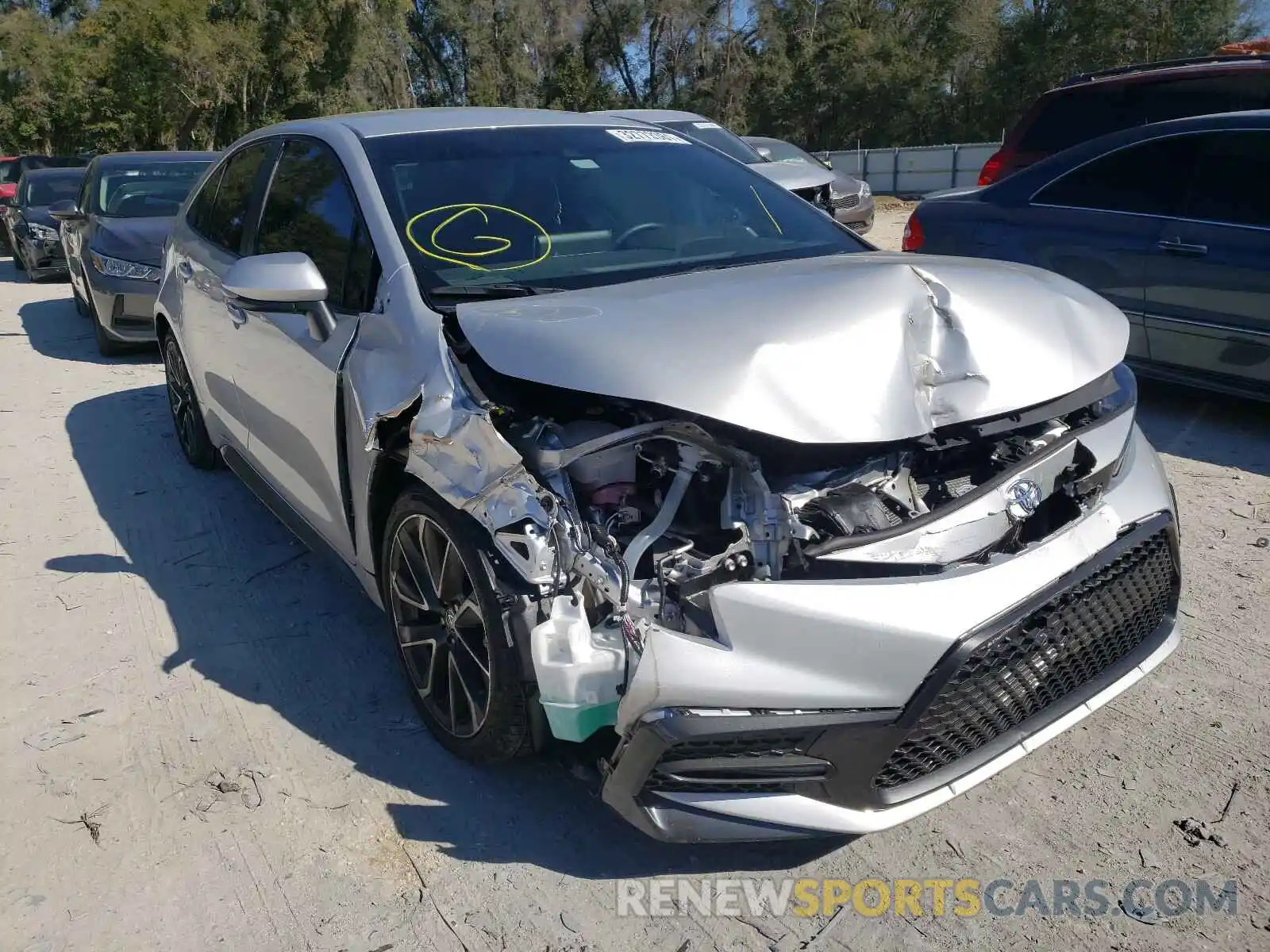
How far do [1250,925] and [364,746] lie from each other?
2.32m

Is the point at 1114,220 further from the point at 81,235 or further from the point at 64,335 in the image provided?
the point at 64,335

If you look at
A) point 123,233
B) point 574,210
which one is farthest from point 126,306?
point 574,210

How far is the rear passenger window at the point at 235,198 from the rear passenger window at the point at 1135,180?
14.1 ft

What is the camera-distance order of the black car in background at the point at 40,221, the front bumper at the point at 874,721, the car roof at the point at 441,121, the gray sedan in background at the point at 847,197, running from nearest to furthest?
the front bumper at the point at 874,721
the car roof at the point at 441,121
the gray sedan in background at the point at 847,197
the black car in background at the point at 40,221

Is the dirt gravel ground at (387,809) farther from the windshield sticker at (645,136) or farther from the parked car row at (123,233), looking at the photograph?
the parked car row at (123,233)

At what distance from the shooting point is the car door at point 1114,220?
551cm

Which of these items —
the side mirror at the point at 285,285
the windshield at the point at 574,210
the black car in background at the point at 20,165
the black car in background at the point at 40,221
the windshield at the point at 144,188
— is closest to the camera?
Result: the side mirror at the point at 285,285

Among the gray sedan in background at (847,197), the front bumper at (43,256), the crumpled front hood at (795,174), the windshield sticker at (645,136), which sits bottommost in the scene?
the front bumper at (43,256)

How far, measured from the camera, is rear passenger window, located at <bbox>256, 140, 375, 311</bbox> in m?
3.28

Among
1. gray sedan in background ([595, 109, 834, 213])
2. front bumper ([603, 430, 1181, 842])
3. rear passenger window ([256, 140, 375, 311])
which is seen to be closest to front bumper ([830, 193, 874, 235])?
gray sedan in background ([595, 109, 834, 213])

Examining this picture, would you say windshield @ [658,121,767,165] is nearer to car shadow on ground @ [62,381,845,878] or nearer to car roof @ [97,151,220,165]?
car roof @ [97,151,220,165]

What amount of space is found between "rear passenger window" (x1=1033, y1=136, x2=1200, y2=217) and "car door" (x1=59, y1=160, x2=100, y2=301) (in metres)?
7.64

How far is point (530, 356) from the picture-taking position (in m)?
2.53

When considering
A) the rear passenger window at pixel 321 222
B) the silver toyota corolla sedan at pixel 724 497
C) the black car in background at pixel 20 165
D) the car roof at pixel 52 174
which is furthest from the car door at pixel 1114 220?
the black car in background at pixel 20 165
